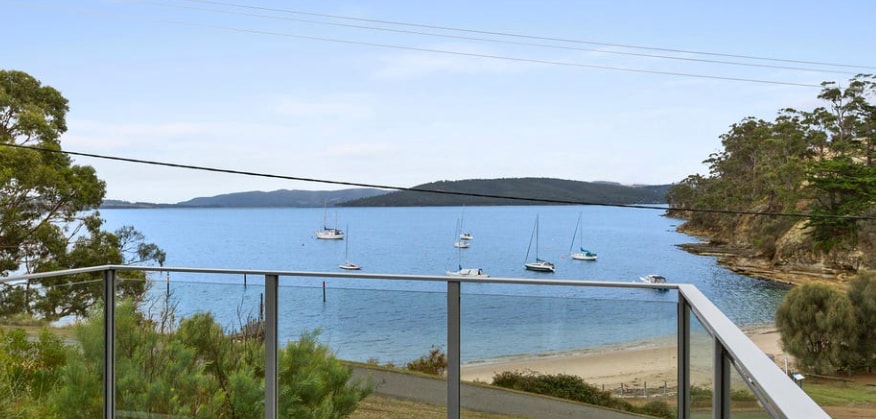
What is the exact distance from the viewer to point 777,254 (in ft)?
74.9

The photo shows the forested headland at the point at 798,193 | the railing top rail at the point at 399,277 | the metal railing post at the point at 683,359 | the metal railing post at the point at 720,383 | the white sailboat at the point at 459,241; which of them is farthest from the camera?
the white sailboat at the point at 459,241

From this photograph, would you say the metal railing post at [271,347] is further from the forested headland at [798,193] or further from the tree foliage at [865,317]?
the forested headland at [798,193]

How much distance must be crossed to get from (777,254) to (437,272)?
13.5 metres

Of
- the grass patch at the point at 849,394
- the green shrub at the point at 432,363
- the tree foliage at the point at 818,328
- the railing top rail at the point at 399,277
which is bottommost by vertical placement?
the grass patch at the point at 849,394

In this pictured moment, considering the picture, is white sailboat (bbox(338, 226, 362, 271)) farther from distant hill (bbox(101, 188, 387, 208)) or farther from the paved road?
the paved road

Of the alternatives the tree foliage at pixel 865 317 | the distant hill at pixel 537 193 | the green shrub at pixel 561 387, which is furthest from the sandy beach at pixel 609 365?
the distant hill at pixel 537 193

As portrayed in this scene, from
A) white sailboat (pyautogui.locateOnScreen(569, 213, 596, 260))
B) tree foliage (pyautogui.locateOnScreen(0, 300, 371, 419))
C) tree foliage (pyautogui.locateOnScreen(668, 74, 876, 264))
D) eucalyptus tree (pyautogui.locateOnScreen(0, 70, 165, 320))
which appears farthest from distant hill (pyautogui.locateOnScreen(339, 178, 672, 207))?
tree foliage (pyautogui.locateOnScreen(0, 300, 371, 419))

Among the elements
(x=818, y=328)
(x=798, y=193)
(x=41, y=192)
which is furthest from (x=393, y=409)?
(x=798, y=193)

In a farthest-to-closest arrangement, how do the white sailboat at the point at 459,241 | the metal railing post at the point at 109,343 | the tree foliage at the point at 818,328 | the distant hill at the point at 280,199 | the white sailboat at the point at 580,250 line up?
1. the white sailboat at the point at 459,241
2. the white sailboat at the point at 580,250
3. the distant hill at the point at 280,199
4. the tree foliage at the point at 818,328
5. the metal railing post at the point at 109,343

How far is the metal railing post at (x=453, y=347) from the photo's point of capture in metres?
2.87

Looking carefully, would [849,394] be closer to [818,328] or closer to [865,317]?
[818,328]

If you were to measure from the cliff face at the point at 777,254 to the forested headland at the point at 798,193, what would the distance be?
33 mm

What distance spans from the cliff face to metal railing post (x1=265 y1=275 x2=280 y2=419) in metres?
19.2

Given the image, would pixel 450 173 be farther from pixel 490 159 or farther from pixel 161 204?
pixel 161 204
